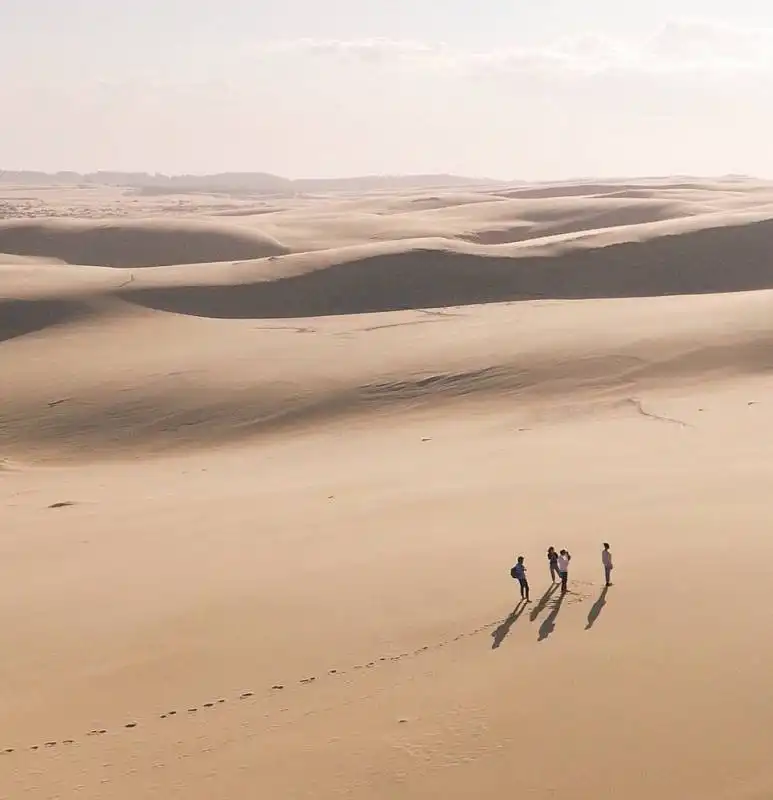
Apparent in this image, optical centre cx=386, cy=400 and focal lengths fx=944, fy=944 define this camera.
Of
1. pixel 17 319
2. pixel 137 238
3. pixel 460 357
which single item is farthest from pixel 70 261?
pixel 460 357

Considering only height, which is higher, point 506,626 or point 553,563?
point 553,563

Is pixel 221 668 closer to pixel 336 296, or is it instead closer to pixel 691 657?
pixel 691 657

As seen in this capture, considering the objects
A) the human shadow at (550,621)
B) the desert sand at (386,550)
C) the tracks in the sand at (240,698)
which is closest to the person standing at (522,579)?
the desert sand at (386,550)

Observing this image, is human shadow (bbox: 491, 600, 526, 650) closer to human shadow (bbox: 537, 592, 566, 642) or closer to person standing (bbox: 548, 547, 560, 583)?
human shadow (bbox: 537, 592, 566, 642)

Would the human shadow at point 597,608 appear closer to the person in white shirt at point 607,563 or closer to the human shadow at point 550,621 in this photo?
the person in white shirt at point 607,563

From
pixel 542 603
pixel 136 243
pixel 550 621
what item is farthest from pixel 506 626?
pixel 136 243

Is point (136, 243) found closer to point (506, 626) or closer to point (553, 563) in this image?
point (553, 563)

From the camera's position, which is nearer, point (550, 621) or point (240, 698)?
point (240, 698)
